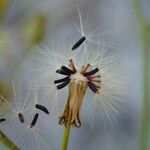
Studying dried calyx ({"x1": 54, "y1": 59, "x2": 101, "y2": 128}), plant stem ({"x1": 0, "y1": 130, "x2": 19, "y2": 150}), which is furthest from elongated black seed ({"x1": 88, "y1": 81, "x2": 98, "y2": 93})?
plant stem ({"x1": 0, "y1": 130, "x2": 19, "y2": 150})

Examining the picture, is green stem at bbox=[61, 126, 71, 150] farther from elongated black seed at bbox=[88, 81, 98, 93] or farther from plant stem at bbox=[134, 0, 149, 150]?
plant stem at bbox=[134, 0, 149, 150]

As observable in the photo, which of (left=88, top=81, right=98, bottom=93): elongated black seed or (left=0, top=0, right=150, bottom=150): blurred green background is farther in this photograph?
(left=0, top=0, right=150, bottom=150): blurred green background

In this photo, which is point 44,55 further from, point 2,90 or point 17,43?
point 17,43

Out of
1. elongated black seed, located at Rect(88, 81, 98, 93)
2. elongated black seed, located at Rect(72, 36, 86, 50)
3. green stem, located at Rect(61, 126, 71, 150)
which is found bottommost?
green stem, located at Rect(61, 126, 71, 150)

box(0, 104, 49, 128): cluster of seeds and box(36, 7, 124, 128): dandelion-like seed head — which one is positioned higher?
box(36, 7, 124, 128): dandelion-like seed head

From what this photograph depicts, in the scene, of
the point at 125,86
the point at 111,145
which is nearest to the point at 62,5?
the point at 111,145

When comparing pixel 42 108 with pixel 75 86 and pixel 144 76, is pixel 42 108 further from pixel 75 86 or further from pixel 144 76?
pixel 144 76

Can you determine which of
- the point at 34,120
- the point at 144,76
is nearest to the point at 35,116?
the point at 34,120

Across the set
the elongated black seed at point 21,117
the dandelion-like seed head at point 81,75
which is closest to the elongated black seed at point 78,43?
the dandelion-like seed head at point 81,75
